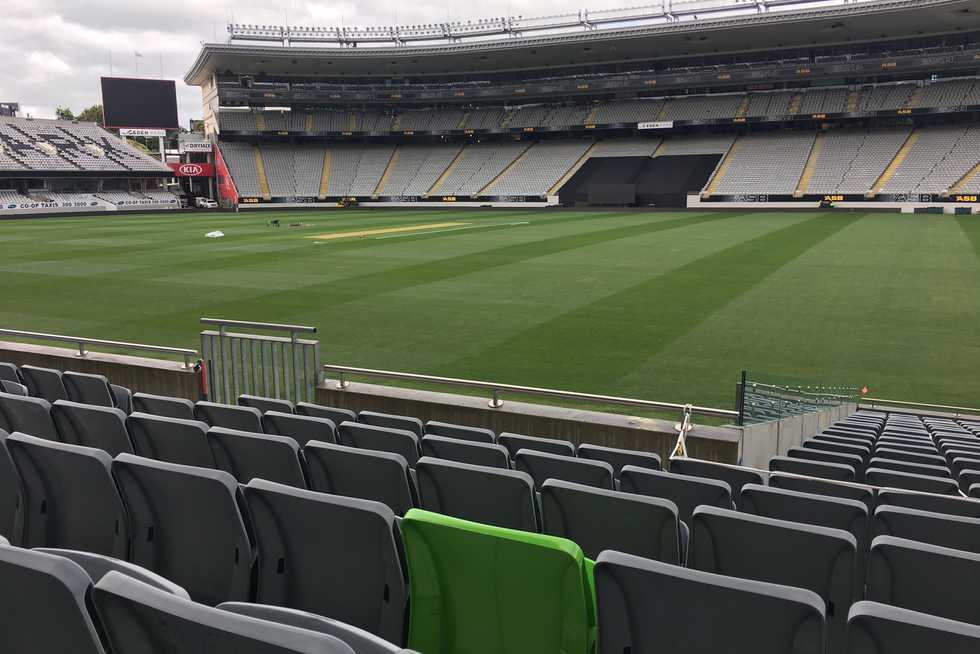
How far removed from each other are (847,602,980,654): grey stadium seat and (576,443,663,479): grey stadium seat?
3.32 metres

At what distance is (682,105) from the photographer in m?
75.9

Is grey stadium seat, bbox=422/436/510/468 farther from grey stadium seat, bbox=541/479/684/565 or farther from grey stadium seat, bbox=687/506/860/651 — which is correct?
grey stadium seat, bbox=687/506/860/651

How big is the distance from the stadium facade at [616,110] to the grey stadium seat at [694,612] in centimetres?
6056

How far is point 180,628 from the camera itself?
1827 millimetres

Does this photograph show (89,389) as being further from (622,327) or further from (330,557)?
(622,327)

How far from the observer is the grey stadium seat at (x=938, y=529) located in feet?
12.1

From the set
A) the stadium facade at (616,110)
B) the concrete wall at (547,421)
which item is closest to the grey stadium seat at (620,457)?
the concrete wall at (547,421)

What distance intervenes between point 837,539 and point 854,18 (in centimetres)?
6682

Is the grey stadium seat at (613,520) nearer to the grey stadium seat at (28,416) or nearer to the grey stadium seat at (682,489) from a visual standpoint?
the grey stadium seat at (682,489)

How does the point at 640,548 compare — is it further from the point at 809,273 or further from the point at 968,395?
the point at 809,273

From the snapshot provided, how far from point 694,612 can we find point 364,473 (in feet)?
7.22

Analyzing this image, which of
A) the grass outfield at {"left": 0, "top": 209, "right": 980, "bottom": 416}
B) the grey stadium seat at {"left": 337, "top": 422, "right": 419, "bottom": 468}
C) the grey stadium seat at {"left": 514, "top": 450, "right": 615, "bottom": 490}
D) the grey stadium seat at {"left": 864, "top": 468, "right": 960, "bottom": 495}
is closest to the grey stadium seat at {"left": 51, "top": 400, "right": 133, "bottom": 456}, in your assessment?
the grey stadium seat at {"left": 337, "top": 422, "right": 419, "bottom": 468}

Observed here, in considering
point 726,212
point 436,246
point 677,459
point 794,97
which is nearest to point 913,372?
point 677,459

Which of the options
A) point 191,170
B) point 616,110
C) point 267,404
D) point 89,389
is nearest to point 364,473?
point 267,404
